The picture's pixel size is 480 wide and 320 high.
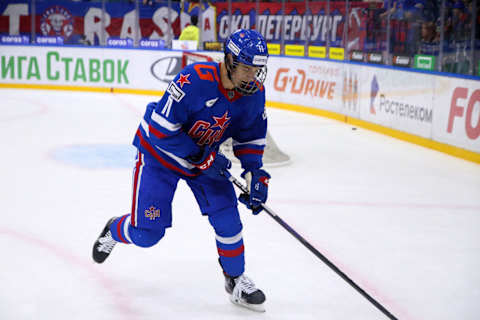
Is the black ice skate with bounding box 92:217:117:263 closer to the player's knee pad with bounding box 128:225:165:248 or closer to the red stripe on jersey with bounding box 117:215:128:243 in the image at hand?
the red stripe on jersey with bounding box 117:215:128:243

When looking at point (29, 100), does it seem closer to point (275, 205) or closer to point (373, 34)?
point (373, 34)

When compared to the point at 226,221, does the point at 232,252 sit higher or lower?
lower

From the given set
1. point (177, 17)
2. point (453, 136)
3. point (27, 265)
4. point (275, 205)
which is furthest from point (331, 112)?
point (27, 265)

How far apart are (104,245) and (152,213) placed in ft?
1.89

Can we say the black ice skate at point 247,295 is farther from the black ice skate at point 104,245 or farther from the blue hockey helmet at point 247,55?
the blue hockey helmet at point 247,55

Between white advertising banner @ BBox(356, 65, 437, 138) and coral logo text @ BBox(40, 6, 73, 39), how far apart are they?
6.45m

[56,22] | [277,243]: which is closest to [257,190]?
[277,243]

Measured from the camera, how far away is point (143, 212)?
3.09m

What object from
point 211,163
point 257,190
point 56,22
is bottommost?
point 257,190

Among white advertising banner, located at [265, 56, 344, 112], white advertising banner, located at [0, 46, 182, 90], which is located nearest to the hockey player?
white advertising banner, located at [265, 56, 344, 112]

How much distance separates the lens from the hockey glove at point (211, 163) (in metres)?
2.97

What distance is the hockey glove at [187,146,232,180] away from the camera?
297cm

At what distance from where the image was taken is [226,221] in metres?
3.12

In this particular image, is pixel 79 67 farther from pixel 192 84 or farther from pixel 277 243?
pixel 192 84
